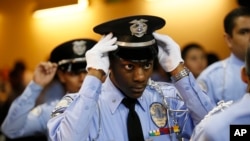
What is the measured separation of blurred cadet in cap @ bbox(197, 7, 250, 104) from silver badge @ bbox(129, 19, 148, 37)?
98 cm

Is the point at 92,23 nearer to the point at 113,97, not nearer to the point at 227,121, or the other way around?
the point at 113,97

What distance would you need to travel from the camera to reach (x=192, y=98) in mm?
2242

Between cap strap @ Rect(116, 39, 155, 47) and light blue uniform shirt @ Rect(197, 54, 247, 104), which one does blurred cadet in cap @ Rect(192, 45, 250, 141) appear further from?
light blue uniform shirt @ Rect(197, 54, 247, 104)

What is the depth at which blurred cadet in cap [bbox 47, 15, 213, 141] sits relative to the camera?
210cm

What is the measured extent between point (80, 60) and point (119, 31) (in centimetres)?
90

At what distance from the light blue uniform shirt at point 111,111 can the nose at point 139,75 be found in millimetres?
123

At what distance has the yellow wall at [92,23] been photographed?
6.02 metres

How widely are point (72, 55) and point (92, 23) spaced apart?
398cm

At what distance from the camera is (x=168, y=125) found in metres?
2.23

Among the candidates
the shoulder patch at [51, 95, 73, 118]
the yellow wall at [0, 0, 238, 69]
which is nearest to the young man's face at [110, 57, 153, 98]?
the shoulder patch at [51, 95, 73, 118]

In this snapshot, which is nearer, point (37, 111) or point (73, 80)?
point (73, 80)

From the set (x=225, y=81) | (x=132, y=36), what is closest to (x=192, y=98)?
(x=132, y=36)

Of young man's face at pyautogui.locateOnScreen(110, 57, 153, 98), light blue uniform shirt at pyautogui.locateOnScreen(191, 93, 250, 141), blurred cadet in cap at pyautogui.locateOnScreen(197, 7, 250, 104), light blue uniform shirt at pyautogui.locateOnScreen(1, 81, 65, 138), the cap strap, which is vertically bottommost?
light blue uniform shirt at pyautogui.locateOnScreen(1, 81, 65, 138)

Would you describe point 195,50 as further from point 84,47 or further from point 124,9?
point 124,9
